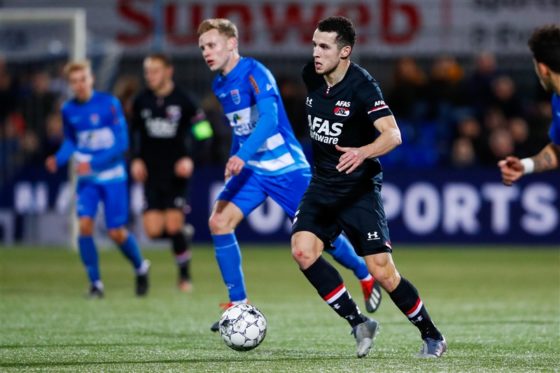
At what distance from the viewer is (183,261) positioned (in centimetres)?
1280

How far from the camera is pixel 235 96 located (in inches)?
345

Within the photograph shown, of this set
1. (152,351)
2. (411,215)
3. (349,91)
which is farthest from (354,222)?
(411,215)

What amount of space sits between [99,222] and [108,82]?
2341 mm

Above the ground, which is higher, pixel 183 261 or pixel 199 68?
pixel 199 68

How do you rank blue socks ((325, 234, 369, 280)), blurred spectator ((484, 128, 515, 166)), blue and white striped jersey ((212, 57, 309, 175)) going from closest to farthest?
blue and white striped jersey ((212, 57, 309, 175)), blue socks ((325, 234, 369, 280)), blurred spectator ((484, 128, 515, 166))

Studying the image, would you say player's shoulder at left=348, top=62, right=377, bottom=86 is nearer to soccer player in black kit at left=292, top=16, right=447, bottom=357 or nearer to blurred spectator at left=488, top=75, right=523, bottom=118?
soccer player in black kit at left=292, top=16, right=447, bottom=357

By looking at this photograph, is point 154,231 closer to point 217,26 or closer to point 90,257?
point 90,257

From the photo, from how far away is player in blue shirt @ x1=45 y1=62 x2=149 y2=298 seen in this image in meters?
12.0

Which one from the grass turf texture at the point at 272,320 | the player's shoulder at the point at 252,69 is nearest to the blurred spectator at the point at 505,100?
the grass turf texture at the point at 272,320

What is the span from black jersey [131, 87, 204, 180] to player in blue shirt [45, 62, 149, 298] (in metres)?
0.40

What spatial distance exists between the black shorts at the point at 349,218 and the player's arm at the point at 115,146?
493cm

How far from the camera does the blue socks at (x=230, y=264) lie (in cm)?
889

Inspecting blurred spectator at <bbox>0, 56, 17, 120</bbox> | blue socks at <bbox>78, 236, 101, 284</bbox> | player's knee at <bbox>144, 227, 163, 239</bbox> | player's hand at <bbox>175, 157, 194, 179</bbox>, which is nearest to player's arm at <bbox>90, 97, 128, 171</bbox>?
player's hand at <bbox>175, 157, 194, 179</bbox>

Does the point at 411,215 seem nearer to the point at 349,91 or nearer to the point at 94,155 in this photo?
the point at 94,155
